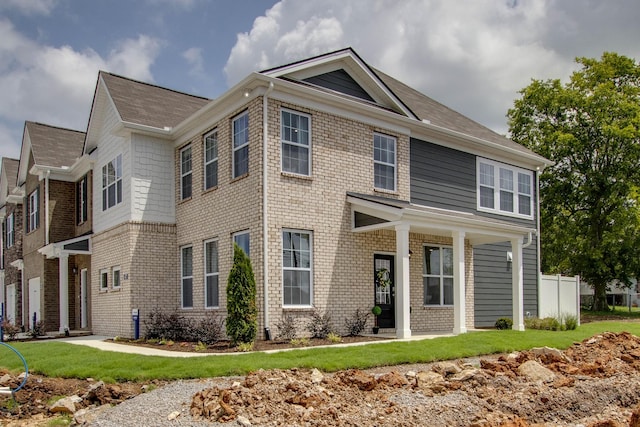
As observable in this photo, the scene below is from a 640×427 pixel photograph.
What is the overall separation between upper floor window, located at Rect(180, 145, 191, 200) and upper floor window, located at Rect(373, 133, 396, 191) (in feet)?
17.5

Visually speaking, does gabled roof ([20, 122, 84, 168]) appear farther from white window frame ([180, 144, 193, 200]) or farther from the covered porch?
the covered porch

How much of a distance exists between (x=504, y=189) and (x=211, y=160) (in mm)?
10356

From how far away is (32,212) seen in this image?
24.1 meters

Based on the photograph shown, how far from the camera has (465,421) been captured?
6.91 meters

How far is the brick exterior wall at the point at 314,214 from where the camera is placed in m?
13.9

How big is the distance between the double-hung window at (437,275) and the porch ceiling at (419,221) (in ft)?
2.83

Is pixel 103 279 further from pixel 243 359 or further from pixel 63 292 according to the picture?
pixel 243 359

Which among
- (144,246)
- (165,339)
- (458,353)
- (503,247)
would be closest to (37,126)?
(144,246)

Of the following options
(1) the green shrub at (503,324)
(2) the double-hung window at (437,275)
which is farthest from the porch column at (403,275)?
(1) the green shrub at (503,324)

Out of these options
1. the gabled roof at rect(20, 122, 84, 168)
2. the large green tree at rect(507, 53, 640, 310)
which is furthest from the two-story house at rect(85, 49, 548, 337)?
the large green tree at rect(507, 53, 640, 310)

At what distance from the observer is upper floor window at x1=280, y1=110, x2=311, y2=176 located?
1441 centimetres

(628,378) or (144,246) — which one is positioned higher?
(144,246)

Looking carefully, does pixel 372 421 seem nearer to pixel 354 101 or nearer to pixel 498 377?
pixel 498 377

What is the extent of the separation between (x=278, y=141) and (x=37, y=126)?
1527 cm
